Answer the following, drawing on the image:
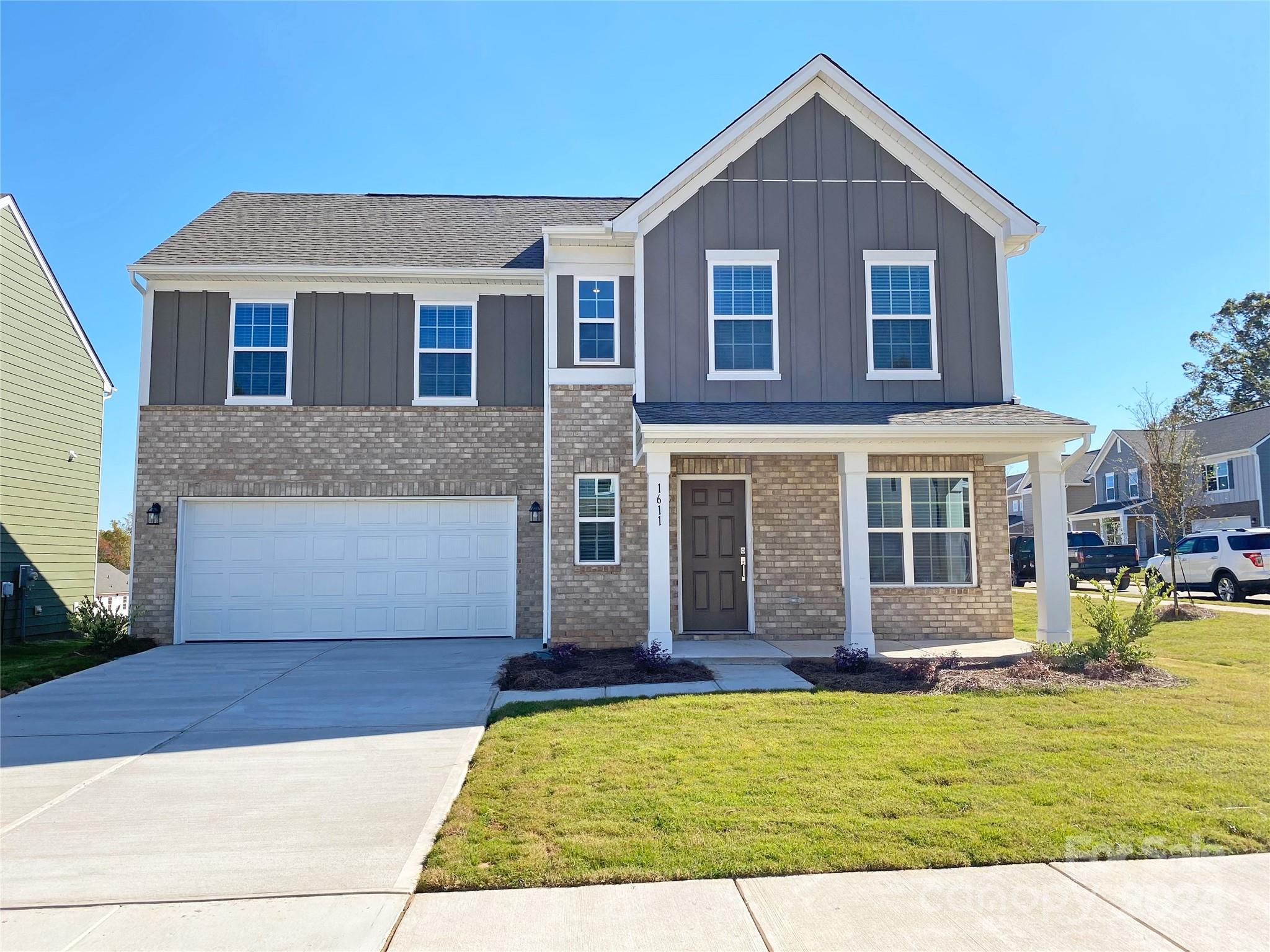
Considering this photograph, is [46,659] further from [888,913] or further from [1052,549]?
[1052,549]

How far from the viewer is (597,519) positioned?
482 inches

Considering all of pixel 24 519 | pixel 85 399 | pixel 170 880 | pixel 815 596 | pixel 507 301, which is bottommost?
pixel 170 880

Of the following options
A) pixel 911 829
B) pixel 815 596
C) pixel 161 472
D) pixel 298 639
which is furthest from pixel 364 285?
pixel 911 829

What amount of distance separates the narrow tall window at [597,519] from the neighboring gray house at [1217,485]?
82.9 ft

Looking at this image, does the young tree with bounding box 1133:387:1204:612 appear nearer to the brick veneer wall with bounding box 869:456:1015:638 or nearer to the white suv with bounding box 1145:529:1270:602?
the white suv with bounding box 1145:529:1270:602

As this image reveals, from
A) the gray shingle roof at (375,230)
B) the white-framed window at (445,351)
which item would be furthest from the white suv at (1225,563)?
the white-framed window at (445,351)

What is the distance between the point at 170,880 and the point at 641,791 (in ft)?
8.83

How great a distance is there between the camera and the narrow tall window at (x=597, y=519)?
481 inches

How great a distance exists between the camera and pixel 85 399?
1695 centimetres

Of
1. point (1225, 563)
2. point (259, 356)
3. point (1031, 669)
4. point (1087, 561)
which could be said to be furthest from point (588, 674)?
point (1087, 561)

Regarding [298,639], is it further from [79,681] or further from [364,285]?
[364,285]

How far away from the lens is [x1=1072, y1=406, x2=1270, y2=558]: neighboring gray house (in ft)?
110

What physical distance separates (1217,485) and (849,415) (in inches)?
1303

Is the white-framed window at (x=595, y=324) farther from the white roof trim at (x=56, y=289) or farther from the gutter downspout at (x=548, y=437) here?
the white roof trim at (x=56, y=289)
